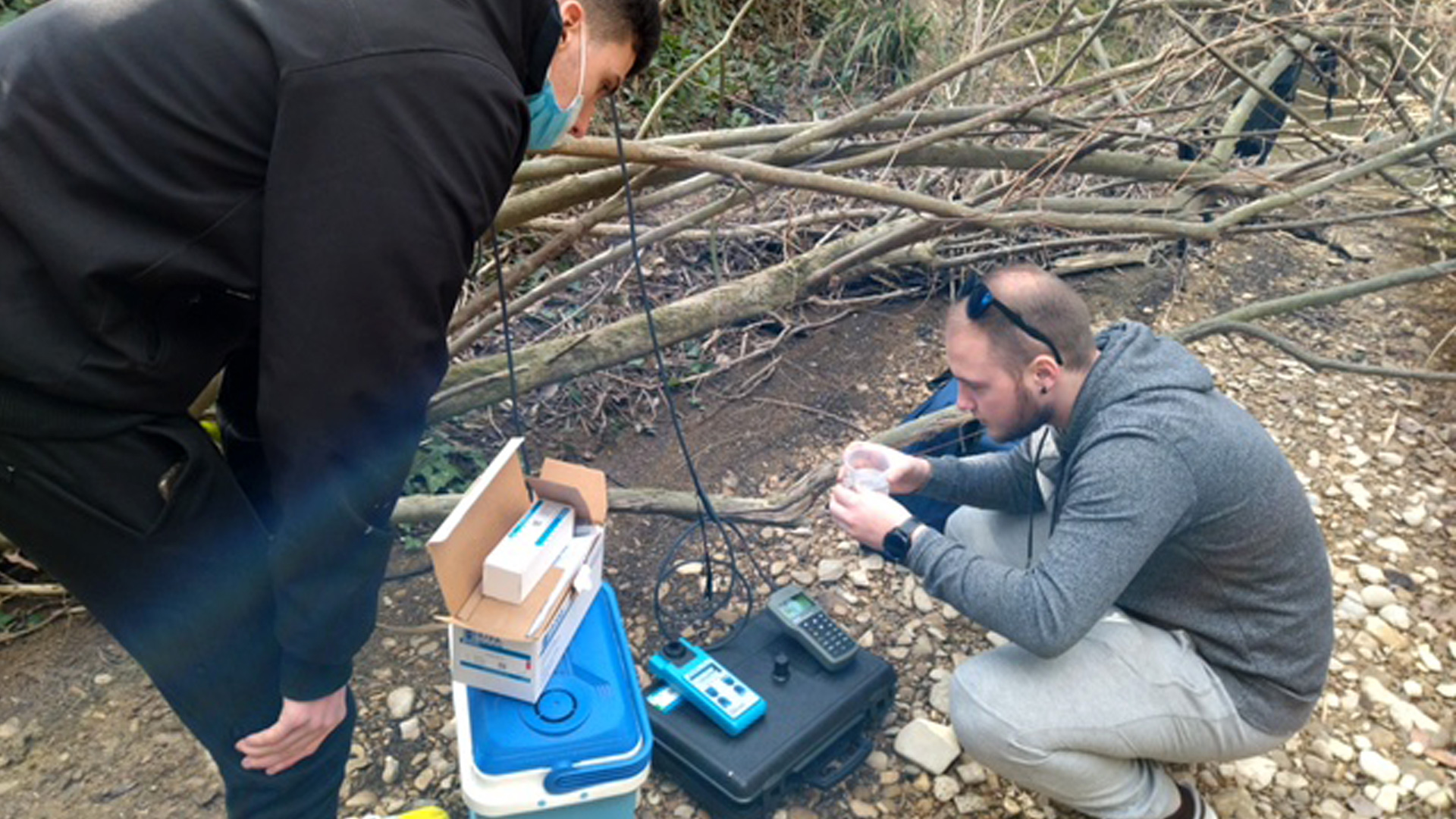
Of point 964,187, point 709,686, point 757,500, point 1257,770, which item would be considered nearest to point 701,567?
point 757,500

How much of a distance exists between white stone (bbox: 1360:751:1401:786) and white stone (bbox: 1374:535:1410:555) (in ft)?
3.15

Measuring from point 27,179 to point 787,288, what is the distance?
240 centimetres

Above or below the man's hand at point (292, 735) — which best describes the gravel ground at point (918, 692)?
below

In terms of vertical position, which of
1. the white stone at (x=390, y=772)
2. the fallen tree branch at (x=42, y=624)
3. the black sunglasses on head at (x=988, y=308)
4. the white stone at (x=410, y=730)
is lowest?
the fallen tree branch at (x=42, y=624)

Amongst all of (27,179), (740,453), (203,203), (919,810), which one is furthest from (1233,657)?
(27,179)

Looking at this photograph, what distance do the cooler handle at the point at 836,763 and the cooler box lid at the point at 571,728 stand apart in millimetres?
605

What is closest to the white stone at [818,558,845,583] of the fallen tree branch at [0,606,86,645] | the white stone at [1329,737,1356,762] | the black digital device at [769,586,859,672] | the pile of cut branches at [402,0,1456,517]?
the pile of cut branches at [402,0,1456,517]

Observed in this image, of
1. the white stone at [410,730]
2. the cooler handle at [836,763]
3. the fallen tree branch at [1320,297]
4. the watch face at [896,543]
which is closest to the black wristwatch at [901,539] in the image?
the watch face at [896,543]

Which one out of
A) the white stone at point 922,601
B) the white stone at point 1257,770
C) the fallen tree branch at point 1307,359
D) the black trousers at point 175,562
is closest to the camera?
the black trousers at point 175,562

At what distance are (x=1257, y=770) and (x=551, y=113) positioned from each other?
2.27 m

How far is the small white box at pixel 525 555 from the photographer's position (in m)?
1.67

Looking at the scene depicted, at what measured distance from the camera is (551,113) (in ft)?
5.11

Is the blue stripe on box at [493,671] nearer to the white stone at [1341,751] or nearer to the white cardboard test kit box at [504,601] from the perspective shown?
the white cardboard test kit box at [504,601]

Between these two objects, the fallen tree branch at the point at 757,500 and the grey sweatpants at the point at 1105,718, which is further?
the fallen tree branch at the point at 757,500
